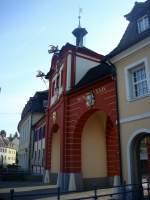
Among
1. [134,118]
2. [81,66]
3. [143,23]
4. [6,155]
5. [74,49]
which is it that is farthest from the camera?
[6,155]

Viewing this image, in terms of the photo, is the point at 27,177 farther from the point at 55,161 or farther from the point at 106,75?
the point at 106,75

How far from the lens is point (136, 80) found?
13.6 m

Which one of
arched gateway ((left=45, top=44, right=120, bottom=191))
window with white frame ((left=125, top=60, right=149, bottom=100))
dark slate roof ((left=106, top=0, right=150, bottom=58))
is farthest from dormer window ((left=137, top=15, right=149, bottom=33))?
arched gateway ((left=45, top=44, right=120, bottom=191))

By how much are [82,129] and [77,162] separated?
235cm

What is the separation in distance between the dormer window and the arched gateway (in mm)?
2638

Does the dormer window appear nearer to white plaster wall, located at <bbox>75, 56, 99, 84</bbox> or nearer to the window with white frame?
the window with white frame

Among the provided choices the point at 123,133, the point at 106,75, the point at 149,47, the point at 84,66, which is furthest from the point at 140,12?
the point at 84,66

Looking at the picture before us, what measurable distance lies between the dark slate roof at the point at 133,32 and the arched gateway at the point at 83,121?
56.0 inches

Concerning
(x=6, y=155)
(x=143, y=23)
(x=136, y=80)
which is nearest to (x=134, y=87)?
(x=136, y=80)

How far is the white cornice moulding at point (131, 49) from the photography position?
12.6 metres

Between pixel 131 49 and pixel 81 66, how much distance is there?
8.71m

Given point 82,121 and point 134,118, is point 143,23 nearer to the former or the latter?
point 134,118

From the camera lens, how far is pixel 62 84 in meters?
21.5

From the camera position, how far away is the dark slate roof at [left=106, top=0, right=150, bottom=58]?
43.4 ft
